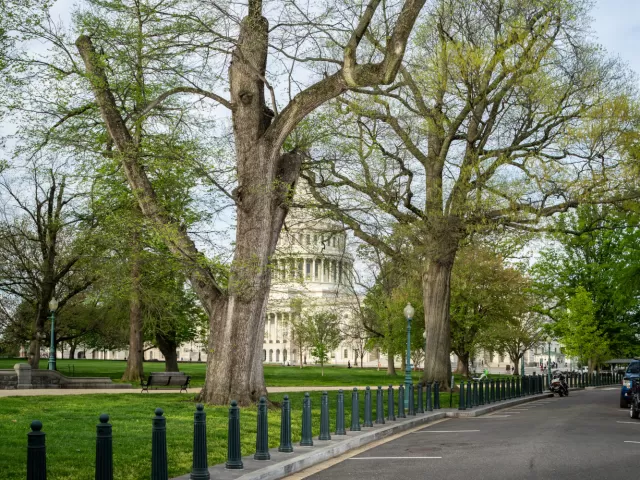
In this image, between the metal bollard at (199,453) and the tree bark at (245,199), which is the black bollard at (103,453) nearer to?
the metal bollard at (199,453)

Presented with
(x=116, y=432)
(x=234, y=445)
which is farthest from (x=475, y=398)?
(x=234, y=445)

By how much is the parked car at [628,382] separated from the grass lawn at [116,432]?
36.9 ft

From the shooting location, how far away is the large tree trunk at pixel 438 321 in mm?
36594

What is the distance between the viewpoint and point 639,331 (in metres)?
74.1

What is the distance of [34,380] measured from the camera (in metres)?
34.6

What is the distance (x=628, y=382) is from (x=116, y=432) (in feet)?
69.5

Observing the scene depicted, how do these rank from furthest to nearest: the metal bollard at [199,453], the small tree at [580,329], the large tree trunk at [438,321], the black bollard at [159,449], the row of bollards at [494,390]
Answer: the small tree at [580,329] → the large tree trunk at [438,321] → the row of bollards at [494,390] → the metal bollard at [199,453] → the black bollard at [159,449]

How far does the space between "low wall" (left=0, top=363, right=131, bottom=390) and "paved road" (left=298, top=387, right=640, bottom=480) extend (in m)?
18.4

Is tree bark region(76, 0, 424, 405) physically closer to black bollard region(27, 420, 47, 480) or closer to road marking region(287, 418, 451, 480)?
road marking region(287, 418, 451, 480)

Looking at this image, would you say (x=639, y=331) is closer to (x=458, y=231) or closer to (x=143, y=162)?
(x=458, y=231)

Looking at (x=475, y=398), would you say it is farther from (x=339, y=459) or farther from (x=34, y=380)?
(x=34, y=380)

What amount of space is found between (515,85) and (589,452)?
762 inches

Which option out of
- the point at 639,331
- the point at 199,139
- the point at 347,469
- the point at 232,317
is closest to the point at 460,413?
the point at 232,317

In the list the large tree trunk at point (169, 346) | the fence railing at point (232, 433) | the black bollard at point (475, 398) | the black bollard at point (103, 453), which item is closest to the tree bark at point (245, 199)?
the fence railing at point (232, 433)
